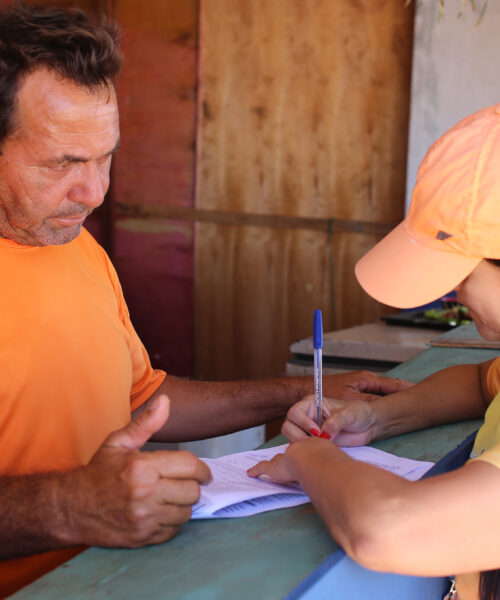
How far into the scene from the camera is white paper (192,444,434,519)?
3.70 ft

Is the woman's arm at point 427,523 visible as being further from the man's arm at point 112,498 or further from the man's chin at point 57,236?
the man's chin at point 57,236

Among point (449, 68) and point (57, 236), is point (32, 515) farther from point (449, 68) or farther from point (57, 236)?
point (449, 68)

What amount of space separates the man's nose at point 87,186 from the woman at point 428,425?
1.91ft

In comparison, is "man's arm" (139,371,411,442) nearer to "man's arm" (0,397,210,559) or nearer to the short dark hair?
"man's arm" (0,397,210,559)

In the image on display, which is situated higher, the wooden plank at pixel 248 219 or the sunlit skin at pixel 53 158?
the sunlit skin at pixel 53 158

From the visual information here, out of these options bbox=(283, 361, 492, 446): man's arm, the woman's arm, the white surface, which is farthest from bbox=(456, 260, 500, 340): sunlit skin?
the white surface

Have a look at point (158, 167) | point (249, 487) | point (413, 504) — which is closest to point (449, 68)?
point (158, 167)

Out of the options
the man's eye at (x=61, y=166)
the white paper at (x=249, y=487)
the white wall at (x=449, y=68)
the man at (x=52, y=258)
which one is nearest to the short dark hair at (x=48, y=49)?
the man at (x=52, y=258)

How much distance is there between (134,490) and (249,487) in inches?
8.6

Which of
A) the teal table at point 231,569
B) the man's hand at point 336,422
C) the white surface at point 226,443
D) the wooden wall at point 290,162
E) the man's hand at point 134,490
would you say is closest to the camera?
the teal table at point 231,569

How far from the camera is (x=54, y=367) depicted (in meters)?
1.49

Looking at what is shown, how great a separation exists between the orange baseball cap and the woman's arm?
330mm

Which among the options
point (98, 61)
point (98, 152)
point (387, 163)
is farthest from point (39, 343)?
point (387, 163)

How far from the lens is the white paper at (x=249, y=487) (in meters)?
1.13
